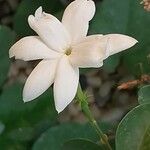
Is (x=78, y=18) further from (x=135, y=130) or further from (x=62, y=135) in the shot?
(x=62, y=135)

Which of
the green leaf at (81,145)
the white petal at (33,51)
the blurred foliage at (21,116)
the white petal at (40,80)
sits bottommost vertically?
the blurred foliage at (21,116)

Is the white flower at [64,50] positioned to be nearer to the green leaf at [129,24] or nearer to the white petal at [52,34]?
the white petal at [52,34]

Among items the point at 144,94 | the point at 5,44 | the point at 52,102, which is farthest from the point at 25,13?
the point at 144,94

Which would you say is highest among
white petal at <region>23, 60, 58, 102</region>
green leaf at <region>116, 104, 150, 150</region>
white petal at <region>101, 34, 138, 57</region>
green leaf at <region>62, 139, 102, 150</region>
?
white petal at <region>101, 34, 138, 57</region>

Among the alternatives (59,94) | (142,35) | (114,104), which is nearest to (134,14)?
(142,35)

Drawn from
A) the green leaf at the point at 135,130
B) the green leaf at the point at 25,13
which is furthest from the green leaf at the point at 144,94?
the green leaf at the point at 25,13

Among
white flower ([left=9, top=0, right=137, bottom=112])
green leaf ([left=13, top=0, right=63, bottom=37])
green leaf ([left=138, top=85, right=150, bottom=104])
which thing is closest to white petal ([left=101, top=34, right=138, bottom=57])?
white flower ([left=9, top=0, right=137, bottom=112])

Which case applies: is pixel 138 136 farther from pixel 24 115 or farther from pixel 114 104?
pixel 114 104

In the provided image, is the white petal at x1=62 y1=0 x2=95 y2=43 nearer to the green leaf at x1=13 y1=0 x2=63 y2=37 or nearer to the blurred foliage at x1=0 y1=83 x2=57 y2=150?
the blurred foliage at x1=0 y1=83 x2=57 y2=150
